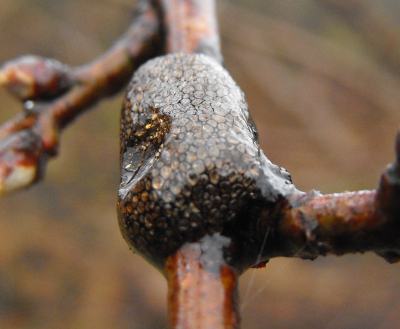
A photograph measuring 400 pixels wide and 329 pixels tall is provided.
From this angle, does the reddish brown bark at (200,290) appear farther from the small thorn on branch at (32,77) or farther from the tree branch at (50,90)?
the small thorn on branch at (32,77)

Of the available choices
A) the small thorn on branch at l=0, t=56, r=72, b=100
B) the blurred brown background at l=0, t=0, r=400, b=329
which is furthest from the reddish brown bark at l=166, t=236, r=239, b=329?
the blurred brown background at l=0, t=0, r=400, b=329

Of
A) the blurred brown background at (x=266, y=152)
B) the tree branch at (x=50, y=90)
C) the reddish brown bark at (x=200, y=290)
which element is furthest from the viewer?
the blurred brown background at (x=266, y=152)

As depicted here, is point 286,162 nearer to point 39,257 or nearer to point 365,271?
point 365,271

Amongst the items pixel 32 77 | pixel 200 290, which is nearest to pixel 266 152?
pixel 32 77

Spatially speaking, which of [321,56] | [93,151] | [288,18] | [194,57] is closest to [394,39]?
[321,56]

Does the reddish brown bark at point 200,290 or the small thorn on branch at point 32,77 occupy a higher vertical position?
the small thorn on branch at point 32,77

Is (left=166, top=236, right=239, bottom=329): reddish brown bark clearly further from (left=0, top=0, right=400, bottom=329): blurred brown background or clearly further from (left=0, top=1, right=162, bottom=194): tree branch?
(left=0, top=0, right=400, bottom=329): blurred brown background

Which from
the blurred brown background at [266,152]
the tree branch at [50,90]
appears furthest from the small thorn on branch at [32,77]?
the blurred brown background at [266,152]

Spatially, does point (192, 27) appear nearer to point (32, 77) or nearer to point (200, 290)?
point (32, 77)
